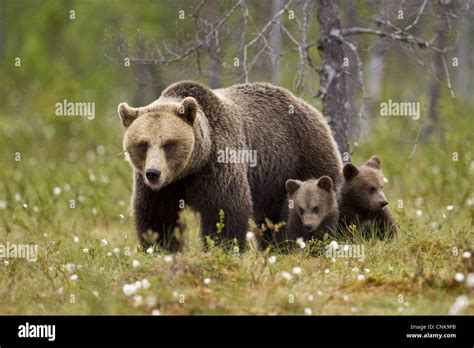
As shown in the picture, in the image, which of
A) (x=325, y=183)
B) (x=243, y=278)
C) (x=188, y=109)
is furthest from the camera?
(x=325, y=183)

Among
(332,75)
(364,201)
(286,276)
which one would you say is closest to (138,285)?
(286,276)

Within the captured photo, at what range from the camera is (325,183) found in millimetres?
7727

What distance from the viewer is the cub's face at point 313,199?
24.9 ft

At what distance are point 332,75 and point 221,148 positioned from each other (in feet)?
8.08

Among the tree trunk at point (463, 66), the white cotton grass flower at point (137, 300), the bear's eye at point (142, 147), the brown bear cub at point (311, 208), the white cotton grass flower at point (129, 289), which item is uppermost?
the tree trunk at point (463, 66)

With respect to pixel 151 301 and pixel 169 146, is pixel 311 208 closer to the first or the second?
pixel 169 146

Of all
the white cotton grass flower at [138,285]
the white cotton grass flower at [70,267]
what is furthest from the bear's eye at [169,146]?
the white cotton grass flower at [138,285]

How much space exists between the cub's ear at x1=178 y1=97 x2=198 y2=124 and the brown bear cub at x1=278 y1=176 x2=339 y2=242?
133cm

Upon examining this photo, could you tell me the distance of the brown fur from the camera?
6.89 m

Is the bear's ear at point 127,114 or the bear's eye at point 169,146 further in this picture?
the bear's ear at point 127,114

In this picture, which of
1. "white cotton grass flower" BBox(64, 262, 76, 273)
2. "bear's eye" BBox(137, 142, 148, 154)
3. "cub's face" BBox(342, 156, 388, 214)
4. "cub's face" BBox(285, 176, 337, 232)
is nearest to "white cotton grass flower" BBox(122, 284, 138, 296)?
"white cotton grass flower" BBox(64, 262, 76, 273)

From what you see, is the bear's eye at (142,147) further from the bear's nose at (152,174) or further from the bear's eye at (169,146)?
the bear's nose at (152,174)
